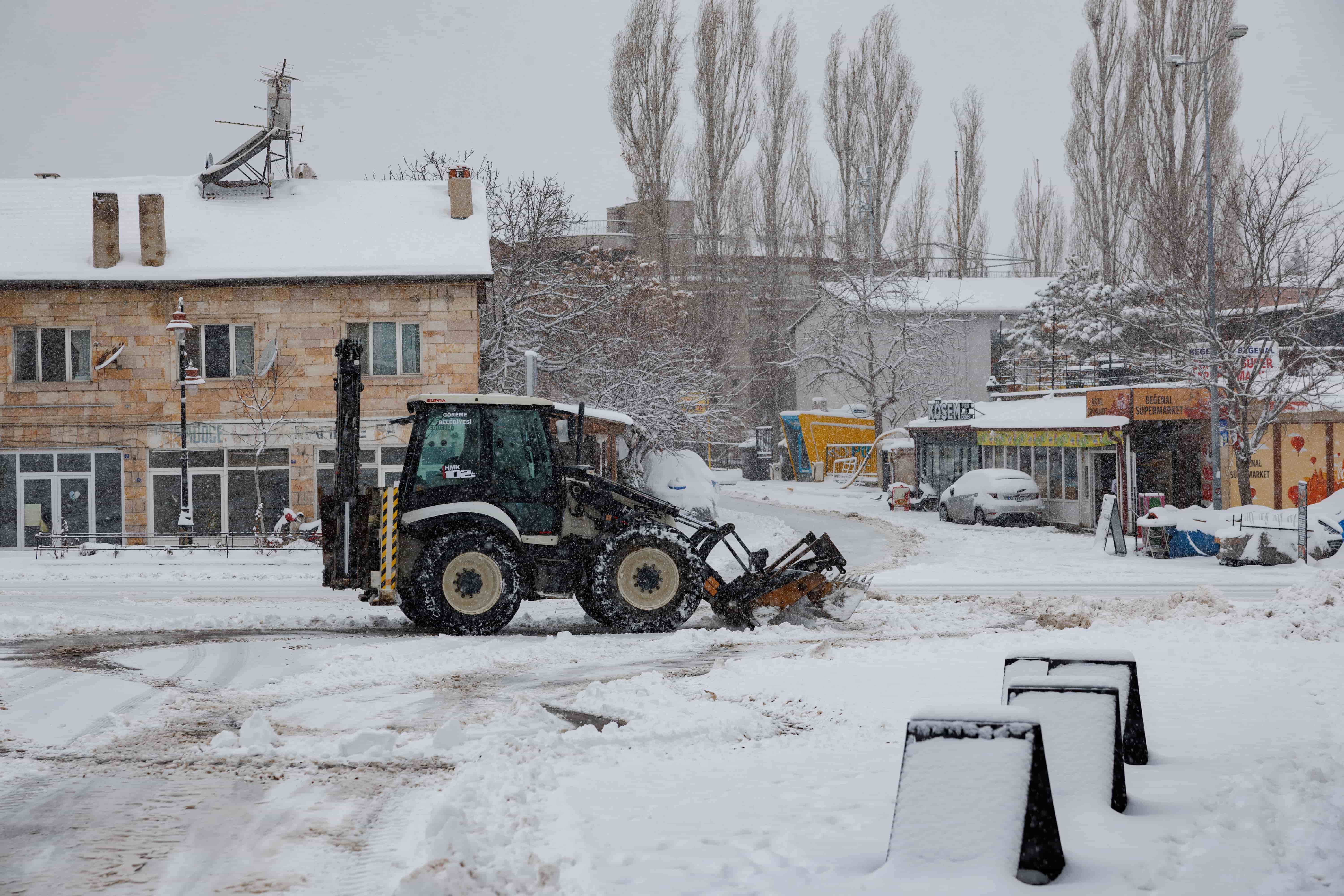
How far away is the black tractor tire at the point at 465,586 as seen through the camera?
1269cm

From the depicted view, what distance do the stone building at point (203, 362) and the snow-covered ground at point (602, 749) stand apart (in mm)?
14085

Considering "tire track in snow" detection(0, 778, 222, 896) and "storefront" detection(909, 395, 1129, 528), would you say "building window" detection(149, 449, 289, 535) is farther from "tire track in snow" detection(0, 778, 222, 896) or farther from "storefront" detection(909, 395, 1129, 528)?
"tire track in snow" detection(0, 778, 222, 896)

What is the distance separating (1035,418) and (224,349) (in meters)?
20.6

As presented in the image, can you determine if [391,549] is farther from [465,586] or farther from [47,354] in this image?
[47,354]

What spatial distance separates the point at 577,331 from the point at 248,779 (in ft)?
90.4

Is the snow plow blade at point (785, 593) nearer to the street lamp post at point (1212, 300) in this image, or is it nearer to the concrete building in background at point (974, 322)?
the street lamp post at point (1212, 300)

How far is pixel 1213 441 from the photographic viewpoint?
80.1ft

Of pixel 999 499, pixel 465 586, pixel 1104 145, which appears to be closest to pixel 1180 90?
pixel 1104 145

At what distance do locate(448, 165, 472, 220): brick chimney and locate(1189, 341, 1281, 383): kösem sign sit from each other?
1722 cm

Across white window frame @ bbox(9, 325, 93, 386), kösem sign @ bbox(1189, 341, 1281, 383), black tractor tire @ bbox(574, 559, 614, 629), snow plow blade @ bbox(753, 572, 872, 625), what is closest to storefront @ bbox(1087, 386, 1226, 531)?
kösem sign @ bbox(1189, 341, 1281, 383)

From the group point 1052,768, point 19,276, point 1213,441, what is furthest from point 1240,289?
point 19,276

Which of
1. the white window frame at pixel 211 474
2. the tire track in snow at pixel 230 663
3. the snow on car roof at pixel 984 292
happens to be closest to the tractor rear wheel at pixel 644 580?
the tire track in snow at pixel 230 663

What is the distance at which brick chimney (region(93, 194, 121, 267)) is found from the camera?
27.8 m

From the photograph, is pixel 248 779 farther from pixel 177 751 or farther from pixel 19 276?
pixel 19 276
